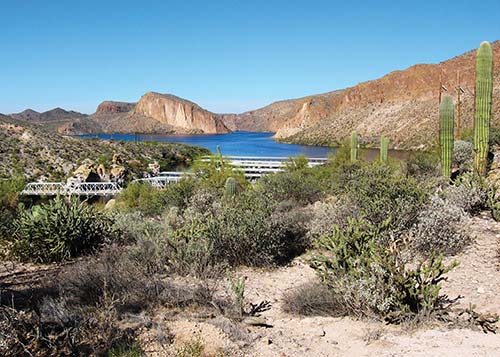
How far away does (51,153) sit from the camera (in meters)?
53.7

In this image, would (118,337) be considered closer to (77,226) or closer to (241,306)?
(241,306)

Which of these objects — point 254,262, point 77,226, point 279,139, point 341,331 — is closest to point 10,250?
point 77,226

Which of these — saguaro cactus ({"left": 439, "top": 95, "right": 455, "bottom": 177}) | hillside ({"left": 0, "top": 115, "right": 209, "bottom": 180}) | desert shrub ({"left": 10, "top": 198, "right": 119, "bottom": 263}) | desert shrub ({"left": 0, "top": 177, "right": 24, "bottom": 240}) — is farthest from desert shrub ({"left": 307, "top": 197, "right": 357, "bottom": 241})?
hillside ({"left": 0, "top": 115, "right": 209, "bottom": 180})

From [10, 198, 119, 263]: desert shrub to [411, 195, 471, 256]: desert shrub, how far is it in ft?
18.3

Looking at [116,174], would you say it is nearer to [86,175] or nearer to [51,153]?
[86,175]

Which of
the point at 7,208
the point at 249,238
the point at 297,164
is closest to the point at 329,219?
the point at 249,238

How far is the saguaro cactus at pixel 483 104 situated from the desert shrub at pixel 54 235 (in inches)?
470

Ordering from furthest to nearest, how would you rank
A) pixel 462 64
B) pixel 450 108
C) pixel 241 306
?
pixel 462 64
pixel 450 108
pixel 241 306

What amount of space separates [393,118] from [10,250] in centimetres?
10154

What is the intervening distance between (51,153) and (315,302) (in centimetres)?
5481

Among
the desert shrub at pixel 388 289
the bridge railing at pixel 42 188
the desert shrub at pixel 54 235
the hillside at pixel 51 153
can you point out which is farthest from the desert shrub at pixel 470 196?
the hillside at pixel 51 153

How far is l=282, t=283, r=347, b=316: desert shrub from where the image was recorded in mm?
5172

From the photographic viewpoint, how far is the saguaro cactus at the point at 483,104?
13914 millimetres

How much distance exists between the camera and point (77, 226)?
7.47 m
